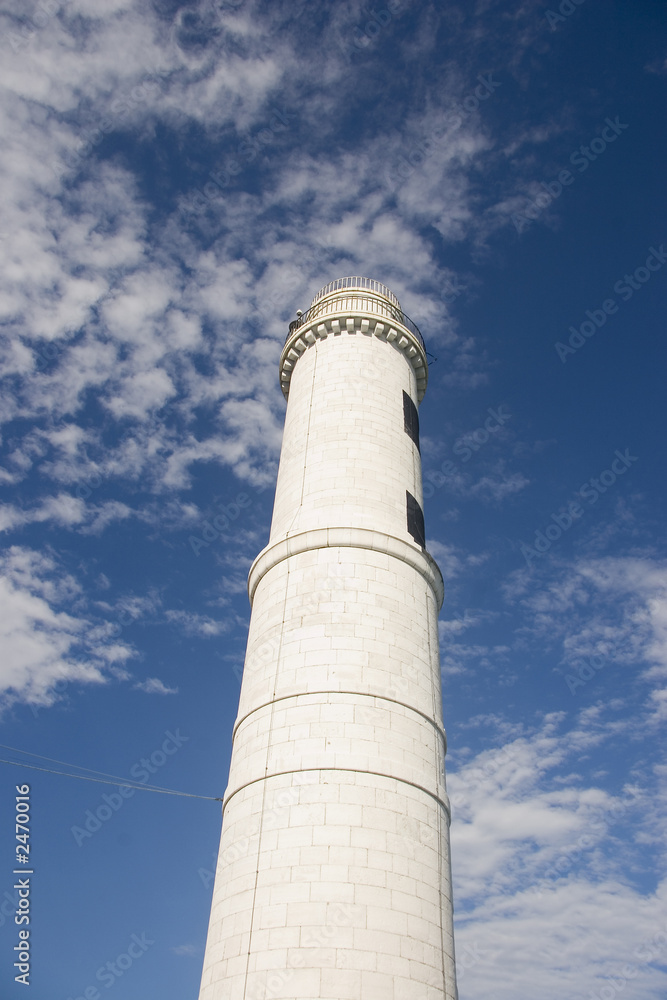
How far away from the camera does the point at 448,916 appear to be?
558 inches

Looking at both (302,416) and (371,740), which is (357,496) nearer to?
(302,416)

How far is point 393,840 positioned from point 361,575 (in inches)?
236

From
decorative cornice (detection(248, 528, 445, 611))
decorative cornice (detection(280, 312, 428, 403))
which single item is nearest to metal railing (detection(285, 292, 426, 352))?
decorative cornice (detection(280, 312, 428, 403))

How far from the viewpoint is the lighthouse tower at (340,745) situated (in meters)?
12.6

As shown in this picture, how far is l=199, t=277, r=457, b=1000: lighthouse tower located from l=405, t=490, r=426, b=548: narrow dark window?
0.22 ft

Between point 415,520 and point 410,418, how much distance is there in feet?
14.0

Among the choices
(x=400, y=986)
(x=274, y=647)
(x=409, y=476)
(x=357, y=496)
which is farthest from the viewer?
(x=409, y=476)

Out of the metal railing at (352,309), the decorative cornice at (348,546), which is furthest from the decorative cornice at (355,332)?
the decorative cornice at (348,546)

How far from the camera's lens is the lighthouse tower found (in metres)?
12.6

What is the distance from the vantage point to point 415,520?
1998cm

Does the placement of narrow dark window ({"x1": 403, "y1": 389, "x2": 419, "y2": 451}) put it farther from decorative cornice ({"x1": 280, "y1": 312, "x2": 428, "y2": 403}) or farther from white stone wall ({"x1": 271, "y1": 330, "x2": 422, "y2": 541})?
decorative cornice ({"x1": 280, "y1": 312, "x2": 428, "y2": 403})

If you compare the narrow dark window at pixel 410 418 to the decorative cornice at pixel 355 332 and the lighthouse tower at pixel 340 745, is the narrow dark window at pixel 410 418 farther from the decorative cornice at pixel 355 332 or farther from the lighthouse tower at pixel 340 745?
the decorative cornice at pixel 355 332

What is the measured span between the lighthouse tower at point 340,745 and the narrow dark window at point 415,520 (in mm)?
68

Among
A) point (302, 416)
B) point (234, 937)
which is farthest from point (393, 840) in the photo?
point (302, 416)
